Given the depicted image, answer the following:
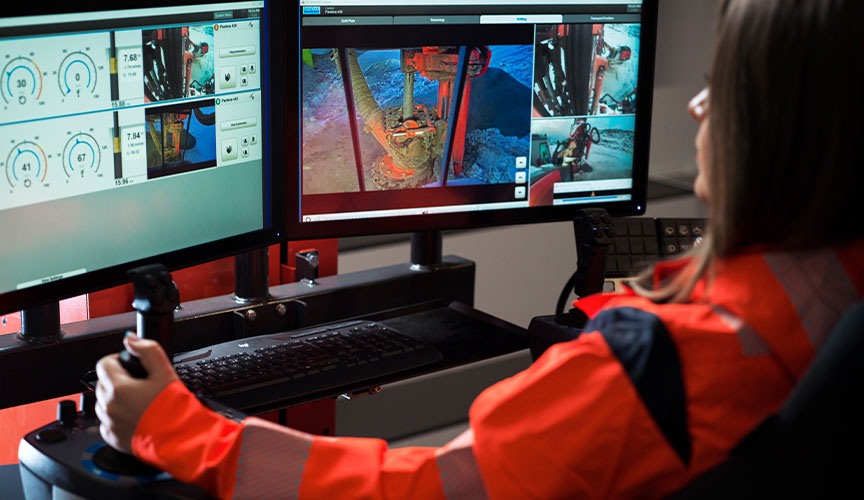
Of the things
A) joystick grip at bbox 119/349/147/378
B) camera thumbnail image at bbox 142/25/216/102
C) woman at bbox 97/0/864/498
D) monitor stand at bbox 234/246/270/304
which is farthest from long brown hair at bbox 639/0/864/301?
monitor stand at bbox 234/246/270/304

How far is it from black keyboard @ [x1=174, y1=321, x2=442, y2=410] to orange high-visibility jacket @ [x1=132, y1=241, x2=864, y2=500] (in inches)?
17.7

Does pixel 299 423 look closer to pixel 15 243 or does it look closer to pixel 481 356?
pixel 481 356

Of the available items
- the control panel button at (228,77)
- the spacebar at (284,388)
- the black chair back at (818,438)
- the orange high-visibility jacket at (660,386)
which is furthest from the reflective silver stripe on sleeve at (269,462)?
the control panel button at (228,77)

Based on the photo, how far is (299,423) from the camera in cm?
189

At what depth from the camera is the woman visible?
75cm

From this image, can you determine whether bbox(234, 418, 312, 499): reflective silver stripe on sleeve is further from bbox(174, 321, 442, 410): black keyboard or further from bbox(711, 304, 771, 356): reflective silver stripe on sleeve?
bbox(711, 304, 771, 356): reflective silver stripe on sleeve

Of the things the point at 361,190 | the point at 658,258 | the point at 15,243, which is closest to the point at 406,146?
the point at 361,190

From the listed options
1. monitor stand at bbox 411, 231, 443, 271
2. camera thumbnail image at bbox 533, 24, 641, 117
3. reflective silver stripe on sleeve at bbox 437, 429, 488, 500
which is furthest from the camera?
monitor stand at bbox 411, 231, 443, 271

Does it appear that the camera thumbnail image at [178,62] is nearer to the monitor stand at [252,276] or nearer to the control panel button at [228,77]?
the control panel button at [228,77]

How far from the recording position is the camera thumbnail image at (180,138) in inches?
50.2

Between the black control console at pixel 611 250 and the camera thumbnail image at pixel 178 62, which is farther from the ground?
the camera thumbnail image at pixel 178 62

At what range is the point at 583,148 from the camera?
1664mm

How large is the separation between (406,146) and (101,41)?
1.74ft

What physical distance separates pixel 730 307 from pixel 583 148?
2.94 ft
